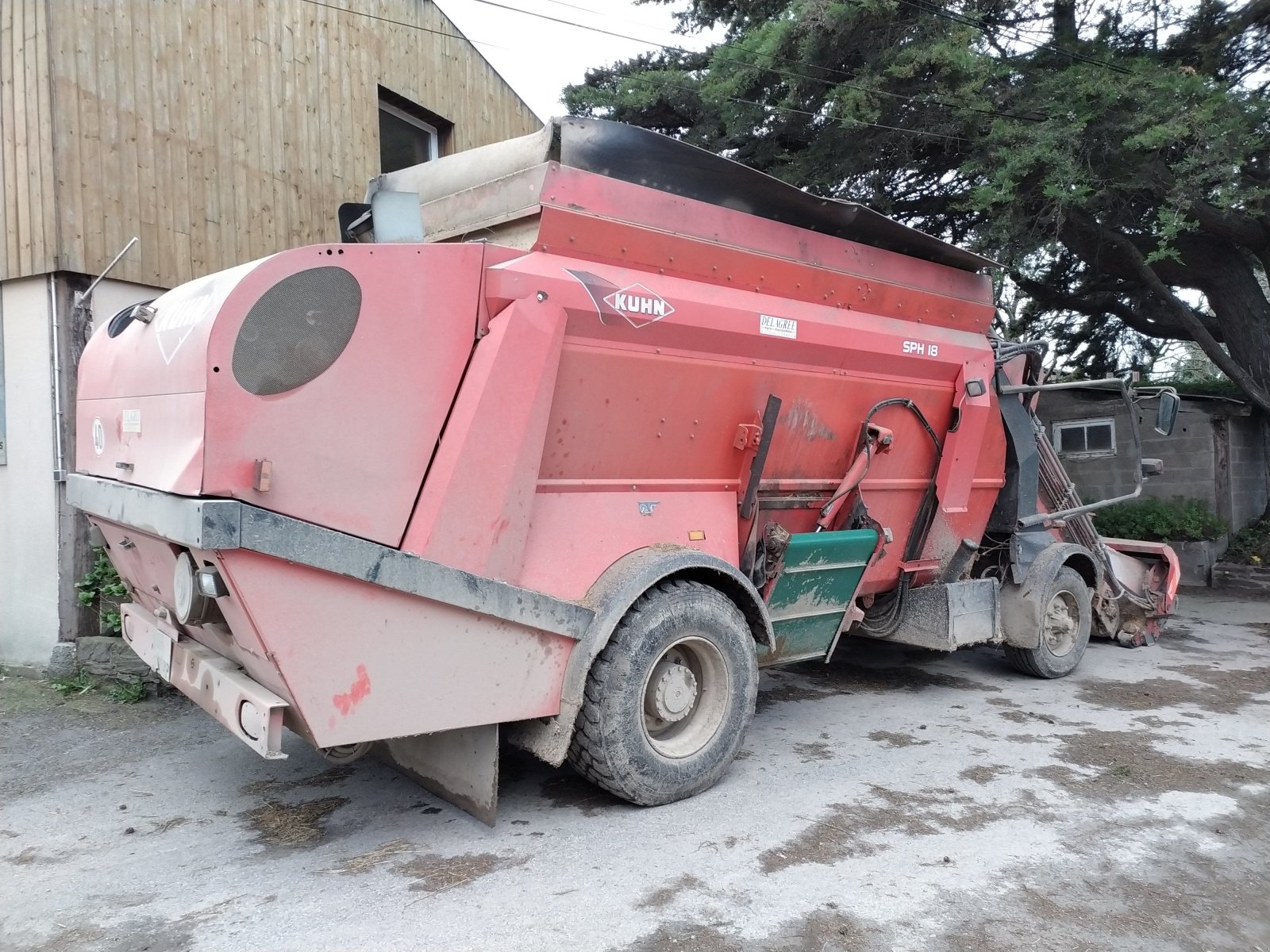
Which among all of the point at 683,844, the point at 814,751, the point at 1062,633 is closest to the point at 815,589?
the point at 814,751

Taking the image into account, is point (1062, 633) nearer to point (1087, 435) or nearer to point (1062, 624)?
point (1062, 624)

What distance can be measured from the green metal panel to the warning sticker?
3.54 ft

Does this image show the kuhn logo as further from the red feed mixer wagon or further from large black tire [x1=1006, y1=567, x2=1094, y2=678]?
large black tire [x1=1006, y1=567, x2=1094, y2=678]

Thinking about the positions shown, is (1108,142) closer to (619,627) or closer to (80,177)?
(619,627)

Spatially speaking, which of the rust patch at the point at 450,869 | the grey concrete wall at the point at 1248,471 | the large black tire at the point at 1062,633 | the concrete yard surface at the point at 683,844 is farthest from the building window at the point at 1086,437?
the rust patch at the point at 450,869

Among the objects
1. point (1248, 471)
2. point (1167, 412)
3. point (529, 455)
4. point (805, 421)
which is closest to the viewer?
point (529, 455)

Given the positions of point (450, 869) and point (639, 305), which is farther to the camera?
point (639, 305)

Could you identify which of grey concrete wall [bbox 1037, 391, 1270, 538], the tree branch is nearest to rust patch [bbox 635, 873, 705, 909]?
the tree branch

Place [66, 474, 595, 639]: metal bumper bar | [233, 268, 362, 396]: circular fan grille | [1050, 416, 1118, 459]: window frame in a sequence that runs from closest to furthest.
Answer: [66, 474, 595, 639]: metal bumper bar < [233, 268, 362, 396]: circular fan grille < [1050, 416, 1118, 459]: window frame

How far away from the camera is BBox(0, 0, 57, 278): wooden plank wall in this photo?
5.84 m

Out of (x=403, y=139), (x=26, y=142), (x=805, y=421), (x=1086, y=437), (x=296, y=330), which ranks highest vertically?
(x=403, y=139)

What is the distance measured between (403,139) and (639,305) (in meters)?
6.69

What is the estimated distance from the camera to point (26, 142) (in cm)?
593

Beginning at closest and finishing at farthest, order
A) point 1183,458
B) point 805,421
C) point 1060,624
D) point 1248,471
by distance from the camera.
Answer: point 805,421 < point 1060,624 < point 1183,458 < point 1248,471
